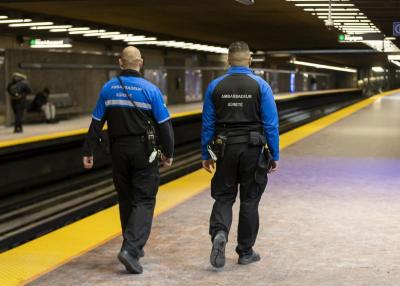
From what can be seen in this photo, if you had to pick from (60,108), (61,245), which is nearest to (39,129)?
(60,108)

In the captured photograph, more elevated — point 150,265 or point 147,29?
point 147,29

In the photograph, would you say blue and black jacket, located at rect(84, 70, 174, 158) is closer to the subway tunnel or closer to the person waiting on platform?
the subway tunnel

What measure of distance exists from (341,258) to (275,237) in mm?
737

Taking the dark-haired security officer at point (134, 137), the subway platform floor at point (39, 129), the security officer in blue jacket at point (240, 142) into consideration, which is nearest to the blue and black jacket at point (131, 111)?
the dark-haired security officer at point (134, 137)

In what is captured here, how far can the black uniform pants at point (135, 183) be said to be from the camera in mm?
4332

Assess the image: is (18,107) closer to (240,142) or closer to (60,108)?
(60,108)

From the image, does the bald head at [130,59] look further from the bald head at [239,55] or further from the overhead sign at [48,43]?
the overhead sign at [48,43]

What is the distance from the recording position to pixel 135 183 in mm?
4387

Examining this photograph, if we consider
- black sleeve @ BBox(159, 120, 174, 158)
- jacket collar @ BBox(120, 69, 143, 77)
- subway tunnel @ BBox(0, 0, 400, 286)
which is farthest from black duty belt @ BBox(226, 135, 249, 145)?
jacket collar @ BBox(120, 69, 143, 77)

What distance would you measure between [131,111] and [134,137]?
0.17 m

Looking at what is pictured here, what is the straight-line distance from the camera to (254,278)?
4.22 meters

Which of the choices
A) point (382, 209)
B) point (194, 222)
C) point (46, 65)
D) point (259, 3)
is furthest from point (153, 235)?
point (46, 65)

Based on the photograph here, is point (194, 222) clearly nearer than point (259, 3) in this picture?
Yes

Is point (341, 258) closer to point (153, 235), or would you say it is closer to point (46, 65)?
point (153, 235)
